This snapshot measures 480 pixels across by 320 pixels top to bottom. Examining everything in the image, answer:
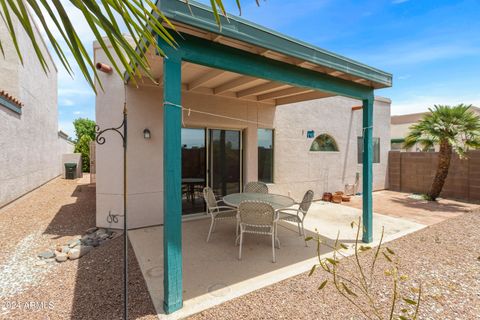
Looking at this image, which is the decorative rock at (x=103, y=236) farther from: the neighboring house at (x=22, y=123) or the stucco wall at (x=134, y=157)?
the neighboring house at (x=22, y=123)

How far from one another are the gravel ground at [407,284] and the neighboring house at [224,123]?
725 mm

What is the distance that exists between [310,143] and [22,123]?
9922 millimetres

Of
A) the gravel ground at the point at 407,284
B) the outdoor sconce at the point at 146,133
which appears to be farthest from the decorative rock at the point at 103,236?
the gravel ground at the point at 407,284

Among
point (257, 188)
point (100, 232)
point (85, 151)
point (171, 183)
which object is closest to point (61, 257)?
point (100, 232)

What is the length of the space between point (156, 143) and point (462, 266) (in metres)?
5.84

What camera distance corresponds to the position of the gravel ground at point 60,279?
2545mm

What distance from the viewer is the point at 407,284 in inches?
122

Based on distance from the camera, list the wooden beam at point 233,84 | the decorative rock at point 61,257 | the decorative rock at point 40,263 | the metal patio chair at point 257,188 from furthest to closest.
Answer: the metal patio chair at point 257,188
the wooden beam at point 233,84
the decorative rock at point 61,257
the decorative rock at point 40,263

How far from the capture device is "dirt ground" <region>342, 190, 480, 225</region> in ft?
21.0

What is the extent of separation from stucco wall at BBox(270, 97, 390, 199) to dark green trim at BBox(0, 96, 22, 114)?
307 inches

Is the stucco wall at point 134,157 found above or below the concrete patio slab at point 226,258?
above

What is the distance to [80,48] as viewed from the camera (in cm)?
112

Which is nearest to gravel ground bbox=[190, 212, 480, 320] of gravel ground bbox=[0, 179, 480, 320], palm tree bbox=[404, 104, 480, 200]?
gravel ground bbox=[0, 179, 480, 320]

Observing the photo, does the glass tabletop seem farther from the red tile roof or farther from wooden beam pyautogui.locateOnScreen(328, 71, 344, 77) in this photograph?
the red tile roof
